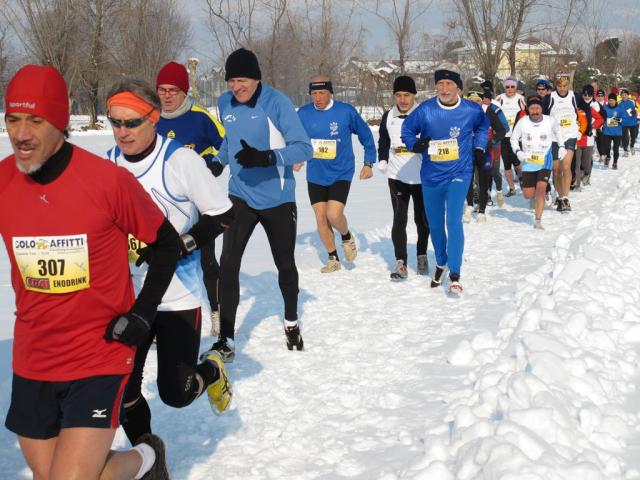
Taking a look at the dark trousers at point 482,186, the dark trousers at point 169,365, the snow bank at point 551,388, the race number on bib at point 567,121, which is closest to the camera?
the snow bank at point 551,388

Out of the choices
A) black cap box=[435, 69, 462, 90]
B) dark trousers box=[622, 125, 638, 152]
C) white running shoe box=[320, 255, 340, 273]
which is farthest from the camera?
dark trousers box=[622, 125, 638, 152]

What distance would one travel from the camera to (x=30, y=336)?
2.48m

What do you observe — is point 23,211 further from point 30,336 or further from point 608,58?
point 608,58

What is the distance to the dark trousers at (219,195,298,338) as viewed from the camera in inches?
198

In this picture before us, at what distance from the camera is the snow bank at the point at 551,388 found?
309 centimetres

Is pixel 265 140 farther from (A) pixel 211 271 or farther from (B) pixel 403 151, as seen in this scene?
(B) pixel 403 151

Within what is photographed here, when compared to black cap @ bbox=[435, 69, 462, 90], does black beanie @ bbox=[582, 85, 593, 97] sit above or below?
above

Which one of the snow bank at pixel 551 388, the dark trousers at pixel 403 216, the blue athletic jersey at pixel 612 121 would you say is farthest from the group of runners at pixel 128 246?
the blue athletic jersey at pixel 612 121

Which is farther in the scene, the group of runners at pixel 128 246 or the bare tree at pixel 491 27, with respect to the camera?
the bare tree at pixel 491 27

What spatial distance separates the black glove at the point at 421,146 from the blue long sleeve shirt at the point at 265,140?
6.52 feet

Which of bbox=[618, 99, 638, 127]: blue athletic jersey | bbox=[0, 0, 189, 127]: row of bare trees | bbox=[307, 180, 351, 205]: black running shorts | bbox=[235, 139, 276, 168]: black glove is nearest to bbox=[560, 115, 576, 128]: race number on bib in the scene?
bbox=[307, 180, 351, 205]: black running shorts

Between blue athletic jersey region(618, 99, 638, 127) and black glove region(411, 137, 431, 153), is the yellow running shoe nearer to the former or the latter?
black glove region(411, 137, 431, 153)

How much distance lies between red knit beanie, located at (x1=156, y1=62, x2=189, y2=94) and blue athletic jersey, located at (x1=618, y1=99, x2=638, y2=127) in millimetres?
16113

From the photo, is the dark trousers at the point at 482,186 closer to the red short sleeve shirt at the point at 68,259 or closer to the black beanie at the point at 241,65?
the black beanie at the point at 241,65
